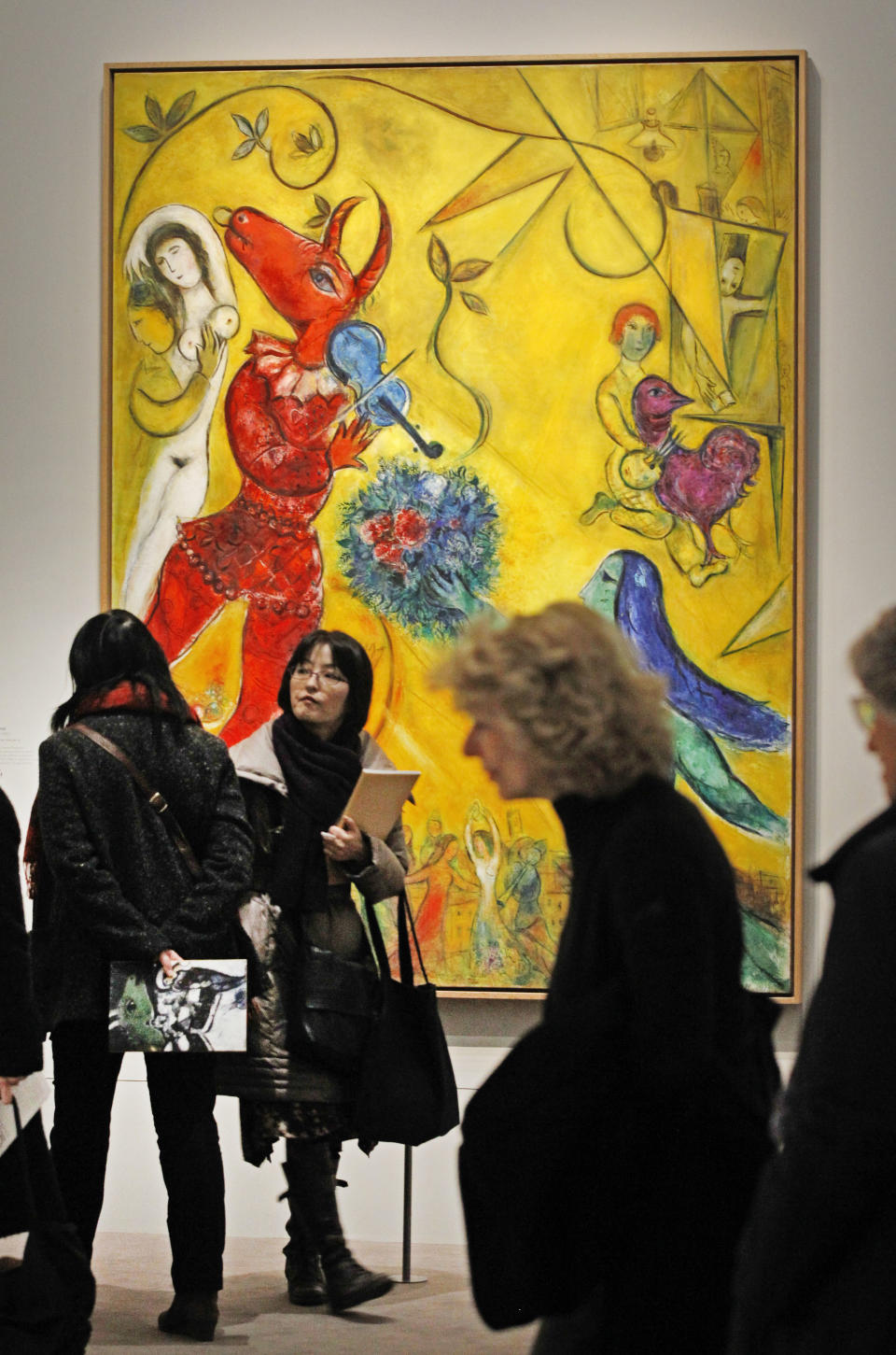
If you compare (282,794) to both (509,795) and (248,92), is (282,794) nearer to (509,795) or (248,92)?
(509,795)

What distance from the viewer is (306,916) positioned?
14.9 feet

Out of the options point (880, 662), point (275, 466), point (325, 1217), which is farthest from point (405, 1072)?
point (880, 662)

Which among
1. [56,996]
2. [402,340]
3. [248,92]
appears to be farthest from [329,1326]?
[248,92]

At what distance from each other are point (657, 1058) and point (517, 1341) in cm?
253

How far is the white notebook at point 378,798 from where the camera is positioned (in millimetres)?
4430

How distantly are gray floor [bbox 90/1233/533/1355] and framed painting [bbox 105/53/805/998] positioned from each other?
1082mm

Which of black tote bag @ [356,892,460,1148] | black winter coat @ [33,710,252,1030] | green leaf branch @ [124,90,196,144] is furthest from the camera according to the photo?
green leaf branch @ [124,90,196,144]

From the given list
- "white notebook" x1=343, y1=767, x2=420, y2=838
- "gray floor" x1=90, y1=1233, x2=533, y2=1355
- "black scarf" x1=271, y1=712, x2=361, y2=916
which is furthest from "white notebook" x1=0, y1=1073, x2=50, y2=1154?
"white notebook" x1=343, y1=767, x2=420, y2=838

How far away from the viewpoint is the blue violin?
570 centimetres

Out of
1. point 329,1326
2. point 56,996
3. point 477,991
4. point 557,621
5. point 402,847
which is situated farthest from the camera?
point 477,991

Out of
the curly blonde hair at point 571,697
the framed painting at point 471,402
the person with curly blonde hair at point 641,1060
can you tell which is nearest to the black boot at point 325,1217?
the framed painting at point 471,402

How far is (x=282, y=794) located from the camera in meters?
4.59

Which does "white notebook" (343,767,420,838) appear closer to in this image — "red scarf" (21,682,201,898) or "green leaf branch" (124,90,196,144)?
"red scarf" (21,682,201,898)

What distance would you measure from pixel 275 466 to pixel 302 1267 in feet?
8.93
